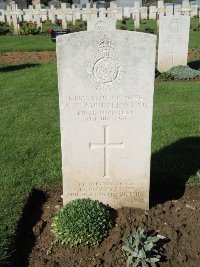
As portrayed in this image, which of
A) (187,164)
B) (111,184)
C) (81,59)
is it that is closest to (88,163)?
(111,184)

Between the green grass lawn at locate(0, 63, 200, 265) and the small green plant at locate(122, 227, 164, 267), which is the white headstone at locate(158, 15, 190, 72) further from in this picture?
the small green plant at locate(122, 227, 164, 267)

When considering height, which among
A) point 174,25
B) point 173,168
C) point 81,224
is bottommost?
point 173,168

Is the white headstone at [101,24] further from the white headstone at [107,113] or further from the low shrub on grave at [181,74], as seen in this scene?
the white headstone at [107,113]

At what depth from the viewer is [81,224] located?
3.86 metres

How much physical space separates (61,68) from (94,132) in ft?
2.56

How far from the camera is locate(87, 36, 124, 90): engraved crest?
383cm

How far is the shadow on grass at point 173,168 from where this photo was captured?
201 inches

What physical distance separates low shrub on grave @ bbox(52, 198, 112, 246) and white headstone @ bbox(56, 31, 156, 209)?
0.40 metres

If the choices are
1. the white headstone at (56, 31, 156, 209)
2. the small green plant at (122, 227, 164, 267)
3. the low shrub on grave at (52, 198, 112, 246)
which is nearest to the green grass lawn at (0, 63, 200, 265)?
the low shrub on grave at (52, 198, 112, 246)

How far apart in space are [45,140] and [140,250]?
11.8ft

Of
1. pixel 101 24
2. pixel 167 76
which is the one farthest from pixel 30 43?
pixel 167 76

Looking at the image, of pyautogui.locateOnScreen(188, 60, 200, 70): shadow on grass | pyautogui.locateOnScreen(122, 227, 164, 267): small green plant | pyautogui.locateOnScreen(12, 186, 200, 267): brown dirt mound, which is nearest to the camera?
pyautogui.locateOnScreen(122, 227, 164, 267): small green plant

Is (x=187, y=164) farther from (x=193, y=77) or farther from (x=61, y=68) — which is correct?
(x=193, y=77)

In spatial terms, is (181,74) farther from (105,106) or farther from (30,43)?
(30,43)
